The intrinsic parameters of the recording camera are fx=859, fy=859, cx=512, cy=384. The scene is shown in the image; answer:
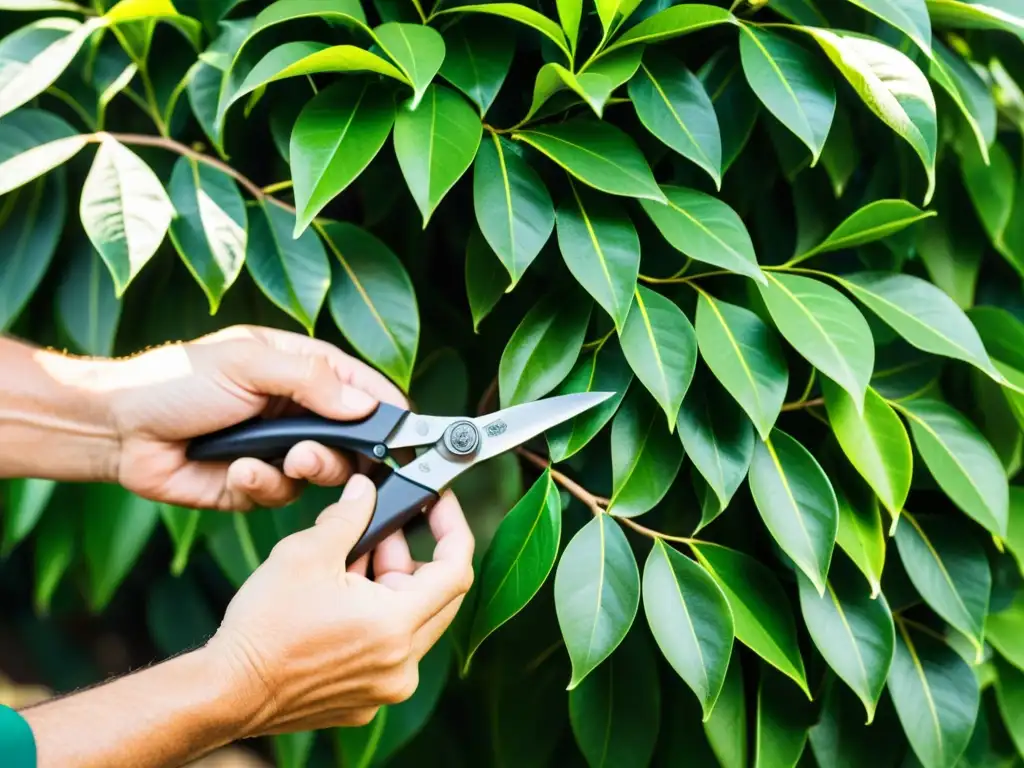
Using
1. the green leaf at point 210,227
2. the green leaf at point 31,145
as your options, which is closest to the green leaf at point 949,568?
the green leaf at point 210,227

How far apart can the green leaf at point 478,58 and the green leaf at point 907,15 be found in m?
0.23

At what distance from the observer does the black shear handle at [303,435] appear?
61cm

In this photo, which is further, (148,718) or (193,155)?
(193,155)

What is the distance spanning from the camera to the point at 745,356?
1.84ft

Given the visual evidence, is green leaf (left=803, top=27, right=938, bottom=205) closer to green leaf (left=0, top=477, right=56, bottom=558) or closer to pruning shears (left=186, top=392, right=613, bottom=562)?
pruning shears (left=186, top=392, right=613, bottom=562)

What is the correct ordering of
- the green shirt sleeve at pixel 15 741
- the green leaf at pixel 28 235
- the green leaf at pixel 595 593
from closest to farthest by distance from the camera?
the green shirt sleeve at pixel 15 741, the green leaf at pixel 595 593, the green leaf at pixel 28 235

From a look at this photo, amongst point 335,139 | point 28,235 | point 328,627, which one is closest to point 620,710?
point 328,627

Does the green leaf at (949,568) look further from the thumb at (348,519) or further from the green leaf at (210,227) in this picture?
the green leaf at (210,227)

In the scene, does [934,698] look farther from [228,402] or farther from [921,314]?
[228,402]

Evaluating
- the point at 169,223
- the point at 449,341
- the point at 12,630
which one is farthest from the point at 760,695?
the point at 12,630

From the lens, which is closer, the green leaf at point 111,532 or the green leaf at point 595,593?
the green leaf at point 595,593

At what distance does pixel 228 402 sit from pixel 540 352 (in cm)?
24

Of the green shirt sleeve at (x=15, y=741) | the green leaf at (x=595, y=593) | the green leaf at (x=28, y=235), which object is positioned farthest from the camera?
the green leaf at (x=28, y=235)

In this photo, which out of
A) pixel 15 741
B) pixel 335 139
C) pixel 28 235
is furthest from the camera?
pixel 28 235
